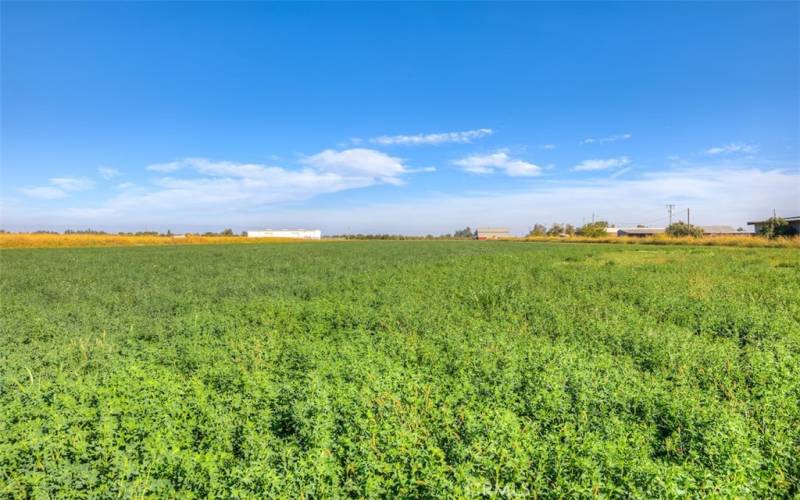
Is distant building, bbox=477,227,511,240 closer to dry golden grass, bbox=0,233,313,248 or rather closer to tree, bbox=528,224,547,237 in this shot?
tree, bbox=528,224,547,237

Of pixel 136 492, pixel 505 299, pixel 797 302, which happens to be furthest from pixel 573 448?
pixel 797 302

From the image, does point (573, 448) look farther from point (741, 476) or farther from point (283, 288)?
point (283, 288)

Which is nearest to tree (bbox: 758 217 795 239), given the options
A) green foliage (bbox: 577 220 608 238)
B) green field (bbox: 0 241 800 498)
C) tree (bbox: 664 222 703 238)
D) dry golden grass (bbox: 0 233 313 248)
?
tree (bbox: 664 222 703 238)

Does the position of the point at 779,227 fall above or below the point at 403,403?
above

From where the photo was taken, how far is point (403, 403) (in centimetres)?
564

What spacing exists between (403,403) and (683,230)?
336 feet

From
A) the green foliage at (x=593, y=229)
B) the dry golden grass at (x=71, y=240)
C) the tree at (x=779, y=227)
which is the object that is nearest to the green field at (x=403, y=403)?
the dry golden grass at (x=71, y=240)

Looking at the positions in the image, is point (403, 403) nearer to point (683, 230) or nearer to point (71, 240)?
point (71, 240)

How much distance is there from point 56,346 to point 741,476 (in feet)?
39.9

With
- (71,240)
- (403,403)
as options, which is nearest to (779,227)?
(403,403)

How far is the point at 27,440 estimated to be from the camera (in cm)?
463

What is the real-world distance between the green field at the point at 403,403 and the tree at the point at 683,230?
8677 cm

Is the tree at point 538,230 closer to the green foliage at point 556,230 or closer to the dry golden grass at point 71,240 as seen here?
the green foliage at point 556,230

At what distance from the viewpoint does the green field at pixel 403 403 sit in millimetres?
4016
